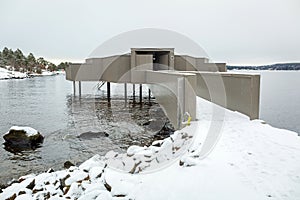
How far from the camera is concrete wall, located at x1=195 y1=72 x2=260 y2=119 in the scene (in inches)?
280

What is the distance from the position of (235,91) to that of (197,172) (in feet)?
15.3

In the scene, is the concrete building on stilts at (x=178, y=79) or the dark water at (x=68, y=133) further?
the dark water at (x=68, y=133)

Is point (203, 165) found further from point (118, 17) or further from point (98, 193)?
point (118, 17)

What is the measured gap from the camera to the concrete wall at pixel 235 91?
23.4ft

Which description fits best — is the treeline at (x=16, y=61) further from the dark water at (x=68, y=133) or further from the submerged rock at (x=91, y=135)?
the submerged rock at (x=91, y=135)

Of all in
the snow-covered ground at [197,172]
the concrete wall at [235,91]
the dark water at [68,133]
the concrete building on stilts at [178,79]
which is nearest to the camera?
the snow-covered ground at [197,172]

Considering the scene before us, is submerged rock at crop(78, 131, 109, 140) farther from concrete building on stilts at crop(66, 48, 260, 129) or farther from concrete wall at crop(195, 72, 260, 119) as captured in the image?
concrete wall at crop(195, 72, 260, 119)

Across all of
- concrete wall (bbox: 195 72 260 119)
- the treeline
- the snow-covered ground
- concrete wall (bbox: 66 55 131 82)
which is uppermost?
the treeline

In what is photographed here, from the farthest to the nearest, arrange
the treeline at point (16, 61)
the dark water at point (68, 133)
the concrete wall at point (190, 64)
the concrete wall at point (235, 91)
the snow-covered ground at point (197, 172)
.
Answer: the treeline at point (16, 61) < the concrete wall at point (190, 64) < the dark water at point (68, 133) < the concrete wall at point (235, 91) < the snow-covered ground at point (197, 172)

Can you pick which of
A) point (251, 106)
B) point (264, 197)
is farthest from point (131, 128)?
point (264, 197)

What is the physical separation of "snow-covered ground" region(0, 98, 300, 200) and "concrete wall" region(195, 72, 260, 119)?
2.91ft

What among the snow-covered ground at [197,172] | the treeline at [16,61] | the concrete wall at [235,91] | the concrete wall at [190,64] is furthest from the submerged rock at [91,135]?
the treeline at [16,61]

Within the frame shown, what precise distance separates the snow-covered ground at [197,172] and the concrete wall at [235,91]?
89cm

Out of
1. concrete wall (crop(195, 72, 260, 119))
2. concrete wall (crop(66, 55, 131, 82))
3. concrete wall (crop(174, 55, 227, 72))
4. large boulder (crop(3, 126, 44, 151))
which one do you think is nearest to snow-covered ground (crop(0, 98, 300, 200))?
concrete wall (crop(195, 72, 260, 119))
